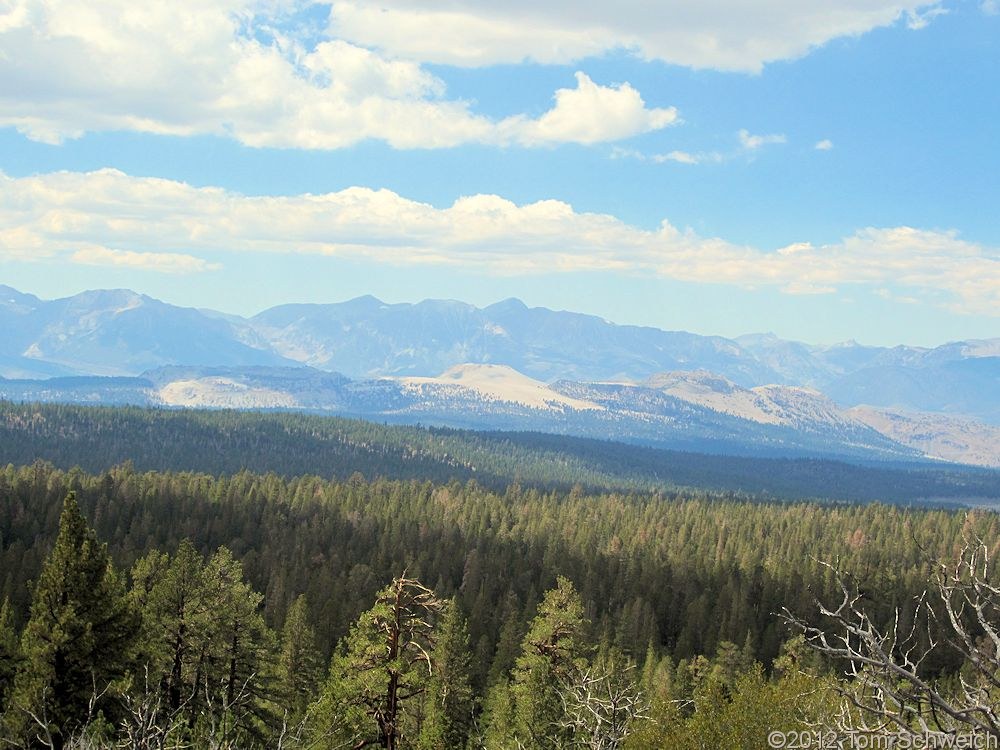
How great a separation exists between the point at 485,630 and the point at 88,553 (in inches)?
2907

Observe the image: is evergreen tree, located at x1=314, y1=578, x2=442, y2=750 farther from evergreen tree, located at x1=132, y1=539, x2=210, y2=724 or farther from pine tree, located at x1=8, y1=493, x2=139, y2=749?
evergreen tree, located at x1=132, y1=539, x2=210, y2=724

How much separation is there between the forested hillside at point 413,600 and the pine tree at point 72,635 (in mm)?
148

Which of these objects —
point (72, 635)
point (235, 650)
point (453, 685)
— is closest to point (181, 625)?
point (235, 650)

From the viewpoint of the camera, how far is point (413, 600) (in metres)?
35.0

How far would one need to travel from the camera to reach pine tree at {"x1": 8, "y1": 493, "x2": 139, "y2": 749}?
128 feet

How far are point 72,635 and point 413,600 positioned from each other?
49.4 ft

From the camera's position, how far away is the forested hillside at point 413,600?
4156 cm

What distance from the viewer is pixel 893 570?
158750 mm

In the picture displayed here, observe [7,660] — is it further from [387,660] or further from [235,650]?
[387,660]

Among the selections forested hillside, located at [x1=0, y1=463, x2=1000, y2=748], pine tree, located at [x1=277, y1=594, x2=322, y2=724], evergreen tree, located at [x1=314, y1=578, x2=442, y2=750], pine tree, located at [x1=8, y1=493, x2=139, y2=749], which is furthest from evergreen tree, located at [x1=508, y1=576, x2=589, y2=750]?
pine tree, located at [x1=8, y1=493, x2=139, y2=749]

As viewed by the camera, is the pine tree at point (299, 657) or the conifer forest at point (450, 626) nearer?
the conifer forest at point (450, 626)

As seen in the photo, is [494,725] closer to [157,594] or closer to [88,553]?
[157,594]

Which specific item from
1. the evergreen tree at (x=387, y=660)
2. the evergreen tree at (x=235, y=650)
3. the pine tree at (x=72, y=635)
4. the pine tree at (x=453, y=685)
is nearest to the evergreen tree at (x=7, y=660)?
the evergreen tree at (x=235, y=650)

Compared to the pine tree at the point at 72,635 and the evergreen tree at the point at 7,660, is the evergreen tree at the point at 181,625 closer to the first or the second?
the evergreen tree at the point at 7,660
